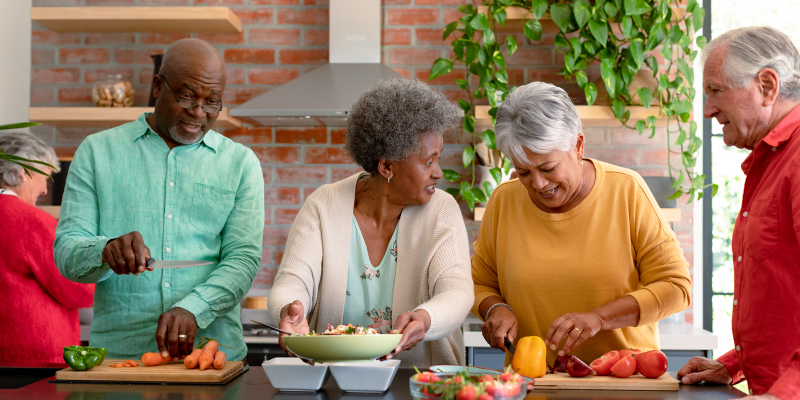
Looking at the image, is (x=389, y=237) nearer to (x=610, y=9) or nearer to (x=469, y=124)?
(x=469, y=124)

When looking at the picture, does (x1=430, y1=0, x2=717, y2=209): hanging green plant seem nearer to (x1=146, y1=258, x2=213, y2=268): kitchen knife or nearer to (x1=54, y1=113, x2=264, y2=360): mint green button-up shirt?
(x1=54, y1=113, x2=264, y2=360): mint green button-up shirt

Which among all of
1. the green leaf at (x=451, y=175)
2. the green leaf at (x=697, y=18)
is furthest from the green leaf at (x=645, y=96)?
the green leaf at (x=451, y=175)

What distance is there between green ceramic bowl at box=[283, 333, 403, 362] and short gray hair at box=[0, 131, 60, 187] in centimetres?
144

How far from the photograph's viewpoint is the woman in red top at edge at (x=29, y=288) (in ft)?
6.82

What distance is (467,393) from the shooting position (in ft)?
3.26

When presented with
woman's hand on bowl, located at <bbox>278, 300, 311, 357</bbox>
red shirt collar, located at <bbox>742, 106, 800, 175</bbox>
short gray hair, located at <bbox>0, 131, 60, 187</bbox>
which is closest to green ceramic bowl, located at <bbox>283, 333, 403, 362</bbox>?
woman's hand on bowl, located at <bbox>278, 300, 311, 357</bbox>

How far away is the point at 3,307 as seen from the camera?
6.84 feet

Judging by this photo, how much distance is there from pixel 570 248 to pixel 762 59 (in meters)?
0.61

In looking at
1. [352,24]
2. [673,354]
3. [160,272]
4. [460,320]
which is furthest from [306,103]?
[673,354]

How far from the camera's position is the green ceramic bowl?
48.9 inches

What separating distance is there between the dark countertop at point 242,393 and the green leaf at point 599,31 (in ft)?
6.08

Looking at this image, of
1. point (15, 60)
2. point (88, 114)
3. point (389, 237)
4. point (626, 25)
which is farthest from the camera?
point (15, 60)

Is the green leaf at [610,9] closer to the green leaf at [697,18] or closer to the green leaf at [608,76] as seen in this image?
the green leaf at [608,76]

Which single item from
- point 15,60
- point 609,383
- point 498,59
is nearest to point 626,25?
point 498,59
